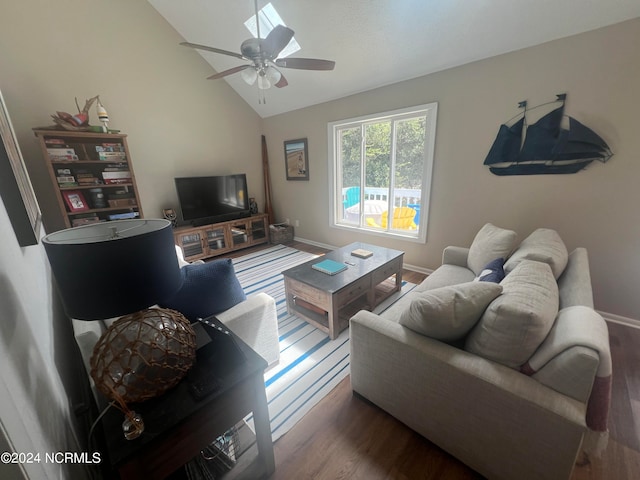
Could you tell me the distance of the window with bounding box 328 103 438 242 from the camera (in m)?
3.02

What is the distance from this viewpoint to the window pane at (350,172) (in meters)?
3.60

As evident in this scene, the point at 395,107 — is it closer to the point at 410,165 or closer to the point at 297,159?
the point at 410,165

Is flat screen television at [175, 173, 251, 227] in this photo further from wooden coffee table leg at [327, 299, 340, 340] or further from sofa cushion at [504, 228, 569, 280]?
sofa cushion at [504, 228, 569, 280]

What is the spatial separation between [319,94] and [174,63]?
2053 millimetres

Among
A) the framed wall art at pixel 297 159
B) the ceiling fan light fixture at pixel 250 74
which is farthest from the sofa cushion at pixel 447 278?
the framed wall art at pixel 297 159

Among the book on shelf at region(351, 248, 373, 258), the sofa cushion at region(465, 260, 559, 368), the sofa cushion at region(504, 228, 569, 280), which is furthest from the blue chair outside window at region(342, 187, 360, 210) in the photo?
the sofa cushion at region(465, 260, 559, 368)

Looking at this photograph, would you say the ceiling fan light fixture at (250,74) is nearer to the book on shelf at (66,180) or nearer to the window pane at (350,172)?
the window pane at (350,172)

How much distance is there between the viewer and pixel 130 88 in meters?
3.28

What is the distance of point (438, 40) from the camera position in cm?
236

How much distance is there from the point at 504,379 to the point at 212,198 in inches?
160

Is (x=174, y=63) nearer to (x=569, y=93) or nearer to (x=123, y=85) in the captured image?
(x=123, y=85)

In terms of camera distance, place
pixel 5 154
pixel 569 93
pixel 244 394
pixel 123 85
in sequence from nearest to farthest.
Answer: pixel 5 154, pixel 244 394, pixel 569 93, pixel 123 85

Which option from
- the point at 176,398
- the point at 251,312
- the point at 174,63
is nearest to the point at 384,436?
the point at 251,312

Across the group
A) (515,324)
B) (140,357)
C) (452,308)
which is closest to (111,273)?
(140,357)
